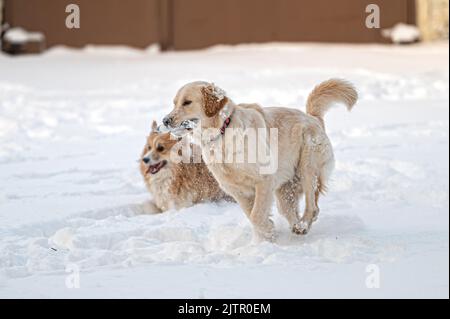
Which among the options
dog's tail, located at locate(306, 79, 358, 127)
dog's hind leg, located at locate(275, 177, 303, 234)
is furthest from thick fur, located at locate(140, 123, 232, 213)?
dog's tail, located at locate(306, 79, 358, 127)

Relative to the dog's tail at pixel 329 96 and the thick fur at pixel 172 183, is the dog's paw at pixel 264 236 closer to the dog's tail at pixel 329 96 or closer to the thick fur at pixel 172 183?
the dog's tail at pixel 329 96

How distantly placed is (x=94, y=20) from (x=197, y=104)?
45.9 feet

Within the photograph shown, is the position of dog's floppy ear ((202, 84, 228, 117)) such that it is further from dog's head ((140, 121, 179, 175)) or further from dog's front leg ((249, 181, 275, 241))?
dog's head ((140, 121, 179, 175))

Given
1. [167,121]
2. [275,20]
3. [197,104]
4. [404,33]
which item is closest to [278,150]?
[197,104]

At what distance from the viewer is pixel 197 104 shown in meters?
5.32

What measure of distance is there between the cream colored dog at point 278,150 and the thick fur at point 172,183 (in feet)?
4.88

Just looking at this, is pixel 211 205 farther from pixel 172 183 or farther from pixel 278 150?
pixel 278 150

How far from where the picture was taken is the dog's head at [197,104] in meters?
5.30

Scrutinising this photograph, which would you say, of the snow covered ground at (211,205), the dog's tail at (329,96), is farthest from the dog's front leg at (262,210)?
the dog's tail at (329,96)

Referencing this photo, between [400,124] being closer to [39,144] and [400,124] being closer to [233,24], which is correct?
[39,144]

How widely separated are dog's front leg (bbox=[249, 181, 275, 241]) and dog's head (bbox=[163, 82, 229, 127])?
609 mm

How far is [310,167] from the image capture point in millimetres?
5777
